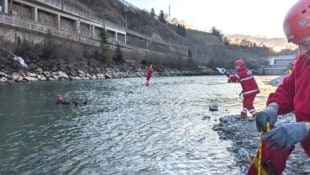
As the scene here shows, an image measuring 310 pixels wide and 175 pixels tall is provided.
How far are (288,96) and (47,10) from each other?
85.4 meters

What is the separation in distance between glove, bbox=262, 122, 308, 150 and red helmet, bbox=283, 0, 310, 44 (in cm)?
91

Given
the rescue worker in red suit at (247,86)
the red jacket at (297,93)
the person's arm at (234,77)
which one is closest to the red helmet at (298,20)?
the red jacket at (297,93)

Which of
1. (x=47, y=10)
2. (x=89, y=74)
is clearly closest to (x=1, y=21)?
(x=89, y=74)

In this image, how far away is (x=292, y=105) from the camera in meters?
4.86

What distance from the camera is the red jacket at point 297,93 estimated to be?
4.33 meters

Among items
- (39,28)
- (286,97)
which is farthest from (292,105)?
(39,28)

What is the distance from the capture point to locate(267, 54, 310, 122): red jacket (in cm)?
433

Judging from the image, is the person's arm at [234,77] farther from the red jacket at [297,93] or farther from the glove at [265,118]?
the glove at [265,118]

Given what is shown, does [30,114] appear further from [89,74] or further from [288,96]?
[89,74]

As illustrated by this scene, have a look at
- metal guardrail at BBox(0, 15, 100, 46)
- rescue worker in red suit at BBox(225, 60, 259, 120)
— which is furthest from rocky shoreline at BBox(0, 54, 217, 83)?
rescue worker in red suit at BBox(225, 60, 259, 120)

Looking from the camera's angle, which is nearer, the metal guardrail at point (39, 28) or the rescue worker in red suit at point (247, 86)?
the rescue worker in red suit at point (247, 86)

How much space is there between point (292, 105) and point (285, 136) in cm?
113

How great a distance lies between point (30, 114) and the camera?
19141 mm

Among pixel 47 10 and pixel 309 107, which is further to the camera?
pixel 47 10
